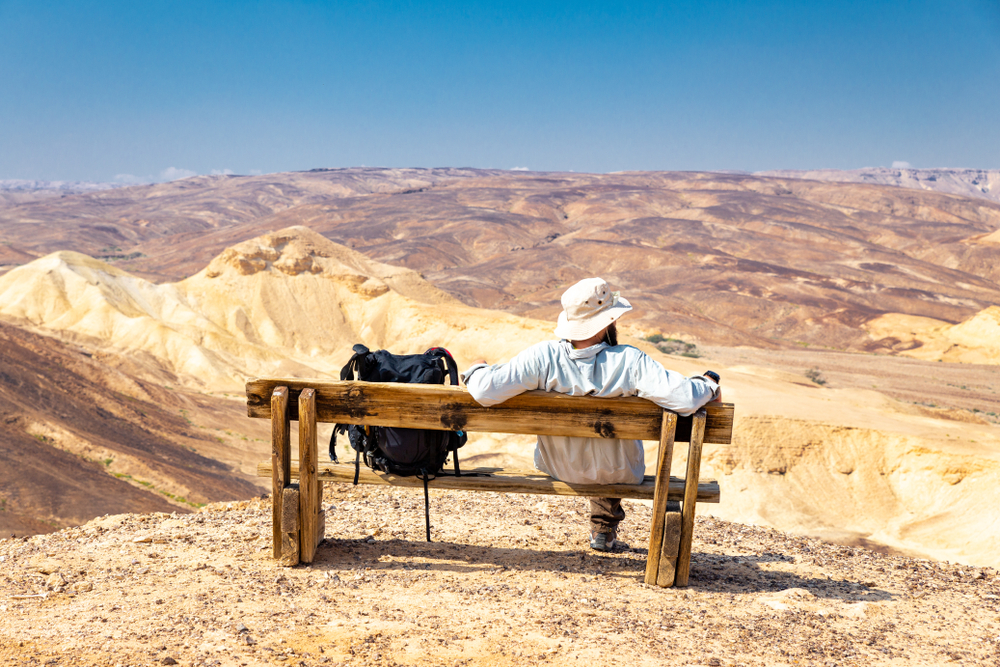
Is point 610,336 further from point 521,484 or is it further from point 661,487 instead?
point 521,484

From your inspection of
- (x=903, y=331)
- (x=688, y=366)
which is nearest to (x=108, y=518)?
(x=688, y=366)

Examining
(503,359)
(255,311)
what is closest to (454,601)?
(503,359)

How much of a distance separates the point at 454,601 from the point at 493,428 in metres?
0.98

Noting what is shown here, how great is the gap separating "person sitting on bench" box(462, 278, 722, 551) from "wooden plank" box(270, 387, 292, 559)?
110 cm

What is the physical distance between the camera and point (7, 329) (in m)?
22.2

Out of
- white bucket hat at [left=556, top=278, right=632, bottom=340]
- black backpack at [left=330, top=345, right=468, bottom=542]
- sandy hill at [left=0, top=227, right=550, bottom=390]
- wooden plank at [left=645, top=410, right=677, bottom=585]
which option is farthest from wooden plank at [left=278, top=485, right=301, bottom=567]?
sandy hill at [left=0, top=227, right=550, bottom=390]

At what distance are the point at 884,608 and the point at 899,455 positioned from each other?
11987 millimetres

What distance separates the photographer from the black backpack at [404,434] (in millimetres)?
4438

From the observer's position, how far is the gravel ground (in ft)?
10.9

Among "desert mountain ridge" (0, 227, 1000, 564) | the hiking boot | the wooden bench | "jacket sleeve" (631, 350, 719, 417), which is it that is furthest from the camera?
"desert mountain ridge" (0, 227, 1000, 564)

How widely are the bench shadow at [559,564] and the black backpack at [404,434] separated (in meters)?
0.59

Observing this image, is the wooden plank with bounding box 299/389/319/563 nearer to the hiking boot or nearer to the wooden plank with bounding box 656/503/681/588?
the hiking boot

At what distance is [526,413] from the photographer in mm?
4148

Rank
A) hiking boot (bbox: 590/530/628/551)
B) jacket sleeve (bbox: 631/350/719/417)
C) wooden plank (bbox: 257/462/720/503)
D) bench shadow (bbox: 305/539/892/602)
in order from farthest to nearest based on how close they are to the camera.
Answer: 1. hiking boot (bbox: 590/530/628/551)
2. bench shadow (bbox: 305/539/892/602)
3. wooden plank (bbox: 257/462/720/503)
4. jacket sleeve (bbox: 631/350/719/417)
